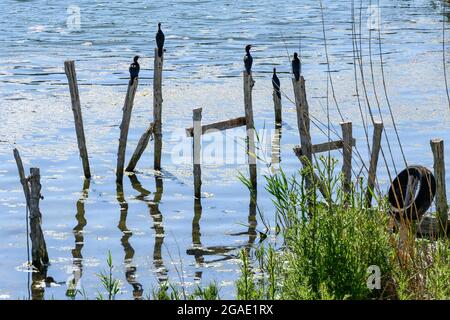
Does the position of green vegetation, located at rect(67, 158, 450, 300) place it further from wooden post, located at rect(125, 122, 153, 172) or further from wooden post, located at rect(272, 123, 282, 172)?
wooden post, located at rect(272, 123, 282, 172)

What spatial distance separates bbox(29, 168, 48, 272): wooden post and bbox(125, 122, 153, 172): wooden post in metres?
4.43

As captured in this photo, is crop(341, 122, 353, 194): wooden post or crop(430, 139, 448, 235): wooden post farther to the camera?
crop(341, 122, 353, 194): wooden post

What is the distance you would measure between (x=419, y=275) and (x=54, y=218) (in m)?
7.44

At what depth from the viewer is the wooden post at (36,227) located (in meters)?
12.1

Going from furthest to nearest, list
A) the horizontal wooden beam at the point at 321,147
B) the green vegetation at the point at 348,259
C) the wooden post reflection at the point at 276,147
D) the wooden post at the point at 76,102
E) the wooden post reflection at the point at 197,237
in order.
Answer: the wooden post reflection at the point at 276,147 → the wooden post at the point at 76,102 → the horizontal wooden beam at the point at 321,147 → the wooden post reflection at the point at 197,237 → the green vegetation at the point at 348,259

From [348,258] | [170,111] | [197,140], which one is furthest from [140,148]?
[348,258]

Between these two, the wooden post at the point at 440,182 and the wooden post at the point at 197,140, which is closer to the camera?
the wooden post at the point at 440,182

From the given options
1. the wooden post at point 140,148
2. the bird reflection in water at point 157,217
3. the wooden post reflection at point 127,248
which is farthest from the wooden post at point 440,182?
the wooden post at point 140,148

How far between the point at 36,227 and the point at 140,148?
17.0ft

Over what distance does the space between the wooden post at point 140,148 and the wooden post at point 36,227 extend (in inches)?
174

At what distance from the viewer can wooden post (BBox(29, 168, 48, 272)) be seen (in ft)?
39.8

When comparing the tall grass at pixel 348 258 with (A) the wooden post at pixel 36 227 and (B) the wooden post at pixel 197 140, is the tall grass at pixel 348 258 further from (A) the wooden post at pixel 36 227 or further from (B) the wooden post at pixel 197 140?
(B) the wooden post at pixel 197 140

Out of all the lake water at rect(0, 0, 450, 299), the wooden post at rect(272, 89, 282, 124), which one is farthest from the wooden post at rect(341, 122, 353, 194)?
the wooden post at rect(272, 89, 282, 124)

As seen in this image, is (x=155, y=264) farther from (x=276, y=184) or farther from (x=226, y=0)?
(x=226, y=0)
